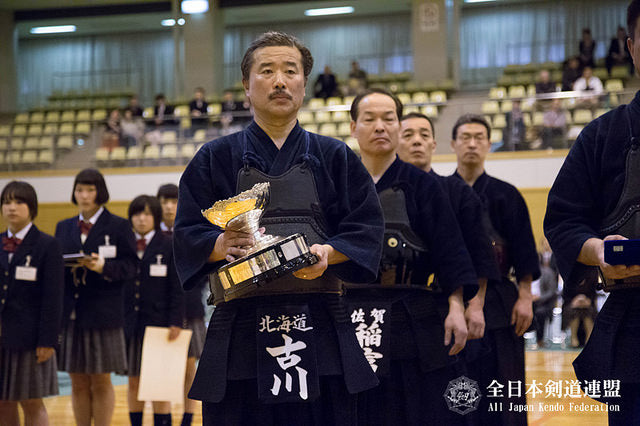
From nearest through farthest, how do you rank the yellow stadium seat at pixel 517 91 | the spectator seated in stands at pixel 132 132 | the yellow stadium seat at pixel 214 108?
the spectator seated in stands at pixel 132 132 → the yellow stadium seat at pixel 517 91 → the yellow stadium seat at pixel 214 108

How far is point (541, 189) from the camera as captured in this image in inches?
511

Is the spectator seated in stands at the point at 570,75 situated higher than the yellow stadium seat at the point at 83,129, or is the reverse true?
the spectator seated in stands at the point at 570,75

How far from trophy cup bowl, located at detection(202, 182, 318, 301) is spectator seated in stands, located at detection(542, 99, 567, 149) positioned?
33.6 feet

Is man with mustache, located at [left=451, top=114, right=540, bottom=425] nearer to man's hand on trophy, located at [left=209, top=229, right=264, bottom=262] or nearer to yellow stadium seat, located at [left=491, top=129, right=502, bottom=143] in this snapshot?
man's hand on trophy, located at [left=209, top=229, right=264, bottom=262]

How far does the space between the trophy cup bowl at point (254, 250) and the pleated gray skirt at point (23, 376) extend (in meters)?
2.82

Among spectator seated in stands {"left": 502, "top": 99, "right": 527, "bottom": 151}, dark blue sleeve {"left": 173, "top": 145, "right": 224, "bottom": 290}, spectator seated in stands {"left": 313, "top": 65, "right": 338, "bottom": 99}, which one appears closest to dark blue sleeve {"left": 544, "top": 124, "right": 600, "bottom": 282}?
dark blue sleeve {"left": 173, "top": 145, "right": 224, "bottom": 290}

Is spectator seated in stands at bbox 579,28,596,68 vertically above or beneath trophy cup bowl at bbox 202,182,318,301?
above

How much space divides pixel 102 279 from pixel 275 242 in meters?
3.49

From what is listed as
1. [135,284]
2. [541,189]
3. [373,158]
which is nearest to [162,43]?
[541,189]

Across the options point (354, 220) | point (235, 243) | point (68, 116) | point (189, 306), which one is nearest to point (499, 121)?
point (189, 306)

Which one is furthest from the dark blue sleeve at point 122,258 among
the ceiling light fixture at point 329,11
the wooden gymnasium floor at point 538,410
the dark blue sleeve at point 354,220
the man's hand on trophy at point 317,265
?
the ceiling light fixture at point 329,11

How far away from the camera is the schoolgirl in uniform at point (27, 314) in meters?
4.64

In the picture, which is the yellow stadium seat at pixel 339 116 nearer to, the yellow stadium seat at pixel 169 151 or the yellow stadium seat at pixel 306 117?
the yellow stadium seat at pixel 306 117

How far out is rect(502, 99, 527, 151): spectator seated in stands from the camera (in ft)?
39.6
